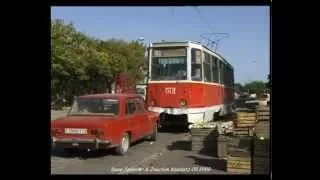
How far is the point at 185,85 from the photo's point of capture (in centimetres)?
1338

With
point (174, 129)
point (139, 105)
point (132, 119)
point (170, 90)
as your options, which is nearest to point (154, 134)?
point (174, 129)

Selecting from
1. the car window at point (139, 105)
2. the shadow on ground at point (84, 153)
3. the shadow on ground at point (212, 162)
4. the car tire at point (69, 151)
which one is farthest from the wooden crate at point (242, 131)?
the car tire at point (69, 151)

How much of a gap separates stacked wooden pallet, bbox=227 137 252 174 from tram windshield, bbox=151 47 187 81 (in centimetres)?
292

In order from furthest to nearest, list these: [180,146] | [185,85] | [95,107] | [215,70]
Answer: [215,70], [185,85], [180,146], [95,107]

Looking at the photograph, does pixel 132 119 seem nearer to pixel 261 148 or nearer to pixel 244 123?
pixel 244 123

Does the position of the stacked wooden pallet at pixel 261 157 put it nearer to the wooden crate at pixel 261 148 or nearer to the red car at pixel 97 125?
the wooden crate at pixel 261 148

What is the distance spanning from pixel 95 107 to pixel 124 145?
37.0 inches

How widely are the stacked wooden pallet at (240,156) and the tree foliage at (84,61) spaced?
2586 millimetres

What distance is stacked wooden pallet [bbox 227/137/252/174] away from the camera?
9969 millimetres

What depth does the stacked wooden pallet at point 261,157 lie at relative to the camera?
A: 31.6 ft

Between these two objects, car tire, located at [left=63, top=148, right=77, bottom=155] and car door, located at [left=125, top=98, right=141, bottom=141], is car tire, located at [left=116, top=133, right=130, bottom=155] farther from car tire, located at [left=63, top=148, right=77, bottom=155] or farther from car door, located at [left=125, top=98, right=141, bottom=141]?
car tire, located at [left=63, top=148, right=77, bottom=155]

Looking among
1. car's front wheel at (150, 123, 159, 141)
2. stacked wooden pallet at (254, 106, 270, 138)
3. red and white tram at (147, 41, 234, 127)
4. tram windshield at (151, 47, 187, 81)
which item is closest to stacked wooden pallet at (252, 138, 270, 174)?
stacked wooden pallet at (254, 106, 270, 138)

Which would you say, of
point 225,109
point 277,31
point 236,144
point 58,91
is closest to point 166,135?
point 225,109

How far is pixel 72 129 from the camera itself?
34.8 ft
